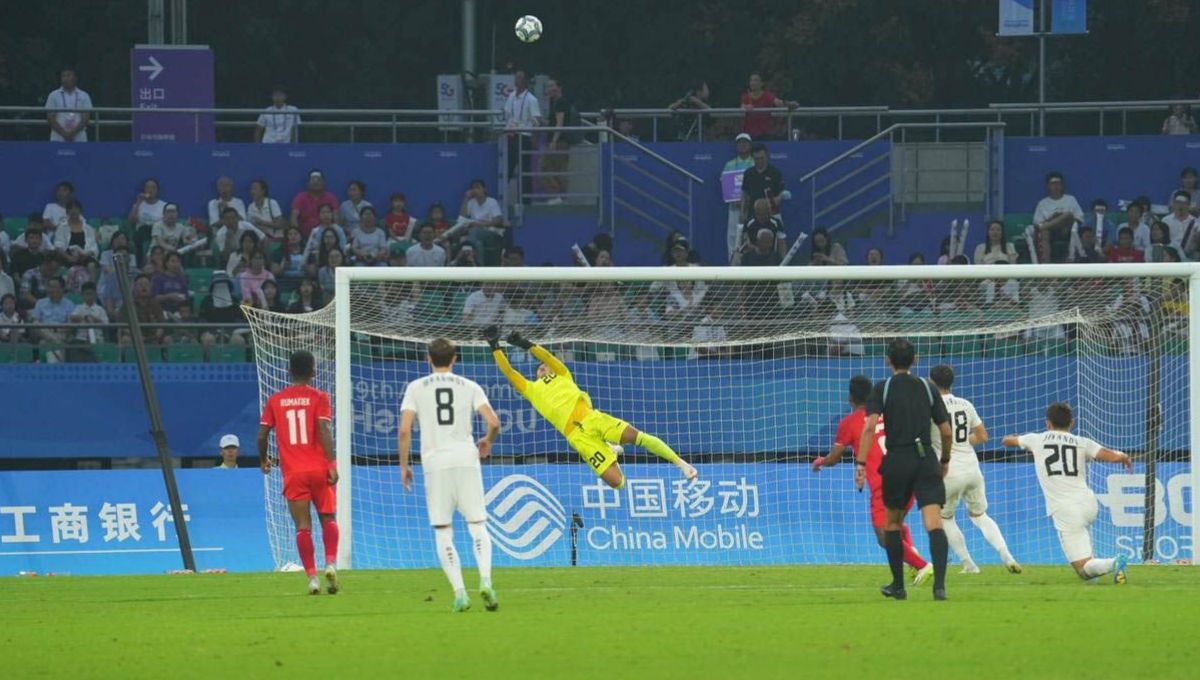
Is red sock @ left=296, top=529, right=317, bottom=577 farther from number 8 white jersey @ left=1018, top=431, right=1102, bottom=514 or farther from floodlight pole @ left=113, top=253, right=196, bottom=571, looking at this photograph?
number 8 white jersey @ left=1018, top=431, right=1102, bottom=514

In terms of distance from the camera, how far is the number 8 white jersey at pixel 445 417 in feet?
41.5

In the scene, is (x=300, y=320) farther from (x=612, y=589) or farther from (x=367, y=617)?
(x=367, y=617)

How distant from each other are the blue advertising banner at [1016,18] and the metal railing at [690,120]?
43.7 inches

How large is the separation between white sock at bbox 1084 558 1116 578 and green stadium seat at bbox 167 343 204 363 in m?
12.1

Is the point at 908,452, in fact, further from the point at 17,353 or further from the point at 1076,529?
the point at 17,353

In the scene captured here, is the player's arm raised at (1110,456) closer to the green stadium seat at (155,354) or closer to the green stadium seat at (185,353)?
the green stadium seat at (185,353)

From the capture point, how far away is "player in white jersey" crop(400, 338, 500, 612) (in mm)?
12625

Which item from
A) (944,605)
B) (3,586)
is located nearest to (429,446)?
(944,605)

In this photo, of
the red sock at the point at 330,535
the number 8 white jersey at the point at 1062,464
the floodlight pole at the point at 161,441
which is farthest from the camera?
the floodlight pole at the point at 161,441

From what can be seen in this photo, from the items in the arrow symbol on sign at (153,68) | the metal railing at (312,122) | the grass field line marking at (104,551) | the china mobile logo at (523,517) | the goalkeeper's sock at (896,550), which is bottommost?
the grass field line marking at (104,551)

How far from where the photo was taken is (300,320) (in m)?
20.1

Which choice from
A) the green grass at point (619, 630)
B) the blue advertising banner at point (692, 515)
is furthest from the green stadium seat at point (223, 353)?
the green grass at point (619, 630)

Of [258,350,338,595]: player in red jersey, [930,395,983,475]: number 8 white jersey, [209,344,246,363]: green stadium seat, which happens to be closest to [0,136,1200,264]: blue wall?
[209,344,246,363]: green stadium seat

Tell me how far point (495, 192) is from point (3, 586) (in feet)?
40.7
